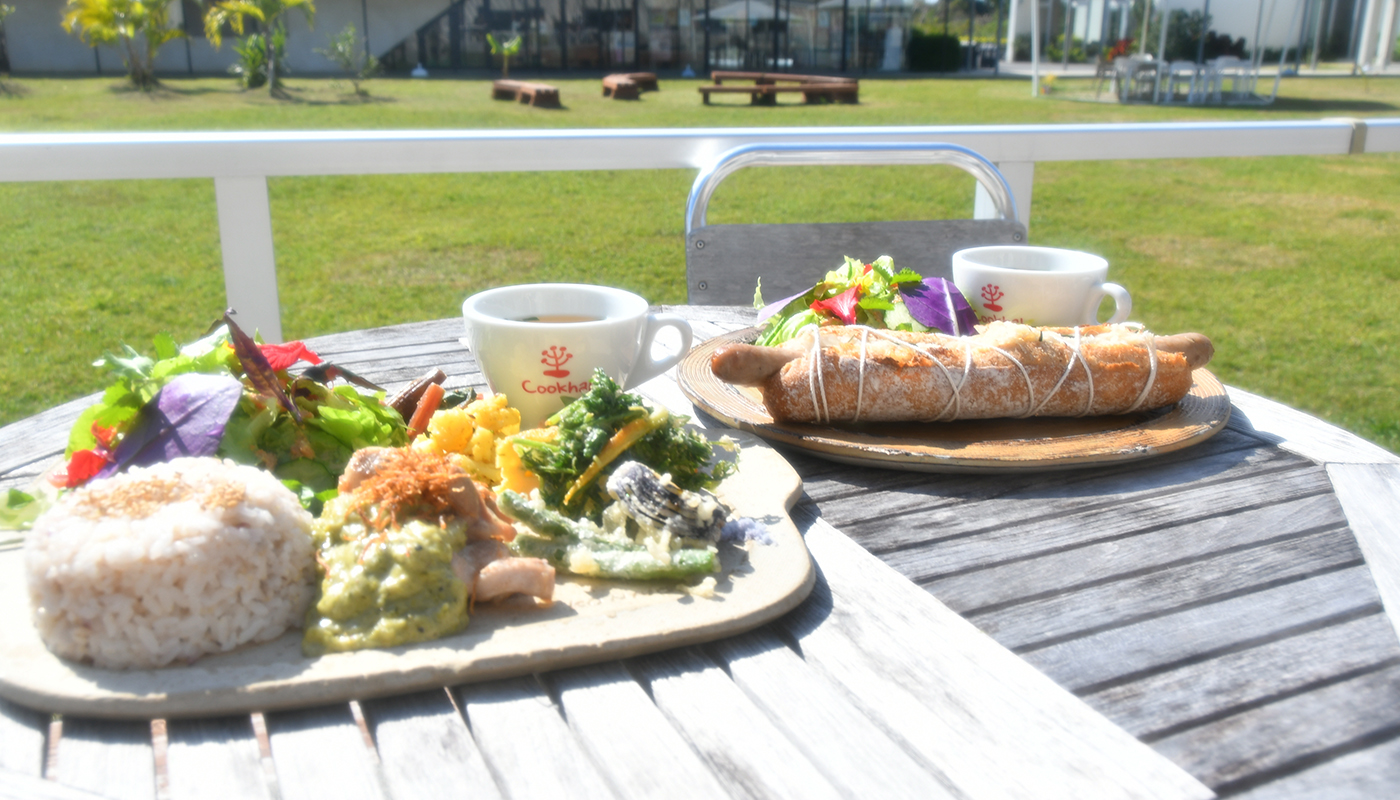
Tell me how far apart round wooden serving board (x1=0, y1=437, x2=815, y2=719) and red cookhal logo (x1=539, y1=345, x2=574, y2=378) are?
432mm

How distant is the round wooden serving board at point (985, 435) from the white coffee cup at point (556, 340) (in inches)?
5.2

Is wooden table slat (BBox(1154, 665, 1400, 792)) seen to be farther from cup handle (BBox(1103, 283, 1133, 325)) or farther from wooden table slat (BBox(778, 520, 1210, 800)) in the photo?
cup handle (BBox(1103, 283, 1133, 325))

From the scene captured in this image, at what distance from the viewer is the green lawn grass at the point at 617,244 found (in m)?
6.46

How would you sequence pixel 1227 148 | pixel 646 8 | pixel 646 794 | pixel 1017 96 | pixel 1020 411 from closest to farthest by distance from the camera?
pixel 646 794, pixel 1020 411, pixel 1227 148, pixel 1017 96, pixel 646 8

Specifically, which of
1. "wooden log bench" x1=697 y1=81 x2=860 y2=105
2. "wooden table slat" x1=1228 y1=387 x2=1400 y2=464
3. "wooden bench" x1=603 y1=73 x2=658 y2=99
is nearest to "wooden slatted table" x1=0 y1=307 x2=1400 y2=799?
"wooden table slat" x1=1228 y1=387 x2=1400 y2=464

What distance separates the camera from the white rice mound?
2.56 ft

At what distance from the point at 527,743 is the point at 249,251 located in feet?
8.13

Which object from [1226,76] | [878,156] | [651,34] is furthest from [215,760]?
[651,34]

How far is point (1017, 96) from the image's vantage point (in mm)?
23422

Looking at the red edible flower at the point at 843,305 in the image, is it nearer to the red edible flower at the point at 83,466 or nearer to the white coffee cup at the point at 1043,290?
the white coffee cup at the point at 1043,290

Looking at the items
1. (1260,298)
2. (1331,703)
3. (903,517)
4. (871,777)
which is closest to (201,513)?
(871,777)

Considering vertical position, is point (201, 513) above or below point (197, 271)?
above

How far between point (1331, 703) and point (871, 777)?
40 cm

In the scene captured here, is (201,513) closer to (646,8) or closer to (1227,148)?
(1227,148)
